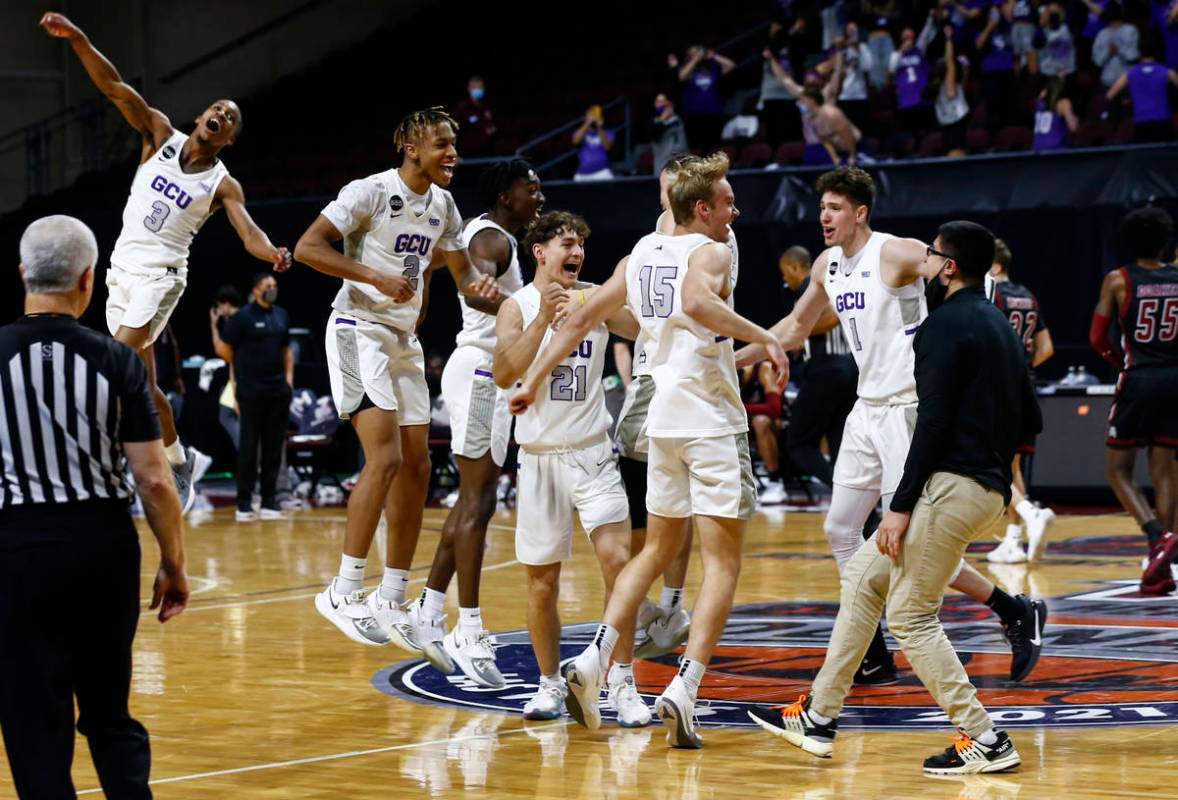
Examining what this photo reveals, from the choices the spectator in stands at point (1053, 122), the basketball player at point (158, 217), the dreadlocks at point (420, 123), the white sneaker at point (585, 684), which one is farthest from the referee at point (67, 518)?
the spectator in stands at point (1053, 122)

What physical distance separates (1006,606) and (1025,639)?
14 cm

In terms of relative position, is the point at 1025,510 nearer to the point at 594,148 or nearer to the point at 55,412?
the point at 55,412

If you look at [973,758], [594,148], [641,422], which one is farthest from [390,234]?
[594,148]

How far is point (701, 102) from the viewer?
19.0 meters

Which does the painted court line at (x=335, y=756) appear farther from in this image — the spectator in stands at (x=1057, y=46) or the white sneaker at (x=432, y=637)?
the spectator in stands at (x=1057, y=46)

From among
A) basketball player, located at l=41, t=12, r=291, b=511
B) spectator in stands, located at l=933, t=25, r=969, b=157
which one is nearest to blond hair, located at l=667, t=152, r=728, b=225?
basketball player, located at l=41, t=12, r=291, b=511

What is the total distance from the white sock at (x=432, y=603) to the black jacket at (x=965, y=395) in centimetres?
259

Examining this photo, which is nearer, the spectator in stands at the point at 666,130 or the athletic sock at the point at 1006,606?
the athletic sock at the point at 1006,606

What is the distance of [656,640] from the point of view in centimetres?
708

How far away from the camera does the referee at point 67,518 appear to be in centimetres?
389

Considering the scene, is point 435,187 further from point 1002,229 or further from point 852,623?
point 1002,229

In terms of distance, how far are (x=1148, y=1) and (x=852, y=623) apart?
1345cm

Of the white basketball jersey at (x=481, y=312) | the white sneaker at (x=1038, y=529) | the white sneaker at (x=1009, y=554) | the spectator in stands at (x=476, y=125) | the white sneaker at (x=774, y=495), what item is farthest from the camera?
the spectator in stands at (x=476, y=125)

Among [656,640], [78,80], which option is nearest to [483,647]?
[656,640]
